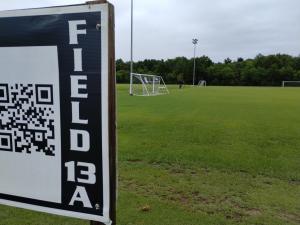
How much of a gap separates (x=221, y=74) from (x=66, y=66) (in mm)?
81180

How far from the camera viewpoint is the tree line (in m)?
77.1

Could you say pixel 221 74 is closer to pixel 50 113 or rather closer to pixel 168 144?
pixel 168 144

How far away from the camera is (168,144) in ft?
23.2

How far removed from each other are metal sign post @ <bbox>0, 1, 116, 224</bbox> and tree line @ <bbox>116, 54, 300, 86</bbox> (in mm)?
73510

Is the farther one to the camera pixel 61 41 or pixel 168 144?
pixel 168 144

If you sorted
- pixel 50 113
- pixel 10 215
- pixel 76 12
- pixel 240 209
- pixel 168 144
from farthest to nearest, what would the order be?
pixel 168 144 < pixel 240 209 < pixel 10 215 < pixel 50 113 < pixel 76 12

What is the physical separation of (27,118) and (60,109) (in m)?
0.25

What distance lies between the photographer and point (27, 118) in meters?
2.18

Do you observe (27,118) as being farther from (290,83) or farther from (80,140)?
(290,83)

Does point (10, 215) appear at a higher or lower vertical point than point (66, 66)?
lower

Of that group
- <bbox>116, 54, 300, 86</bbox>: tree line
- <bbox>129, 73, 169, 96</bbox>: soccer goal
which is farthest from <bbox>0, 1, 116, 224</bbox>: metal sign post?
<bbox>116, 54, 300, 86</bbox>: tree line

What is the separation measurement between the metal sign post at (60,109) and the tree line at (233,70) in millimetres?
73510

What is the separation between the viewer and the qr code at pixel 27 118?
2129 mm

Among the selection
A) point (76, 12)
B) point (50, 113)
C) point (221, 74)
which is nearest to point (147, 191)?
point (50, 113)
